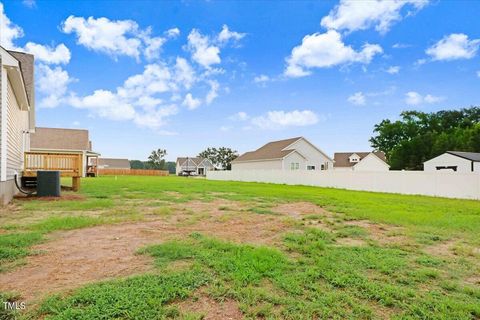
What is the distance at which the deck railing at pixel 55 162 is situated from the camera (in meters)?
10.7

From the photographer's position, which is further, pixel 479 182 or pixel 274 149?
pixel 274 149

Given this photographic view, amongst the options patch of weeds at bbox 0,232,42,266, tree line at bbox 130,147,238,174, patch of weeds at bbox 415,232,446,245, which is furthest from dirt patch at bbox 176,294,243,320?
tree line at bbox 130,147,238,174

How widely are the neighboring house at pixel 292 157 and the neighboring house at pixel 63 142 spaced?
60.5ft

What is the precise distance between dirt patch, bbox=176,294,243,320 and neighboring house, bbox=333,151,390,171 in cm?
4292

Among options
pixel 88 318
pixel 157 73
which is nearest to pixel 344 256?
pixel 88 318

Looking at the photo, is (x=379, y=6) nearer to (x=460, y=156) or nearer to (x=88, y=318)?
(x=88, y=318)

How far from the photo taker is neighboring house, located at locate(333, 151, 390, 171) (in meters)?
42.9

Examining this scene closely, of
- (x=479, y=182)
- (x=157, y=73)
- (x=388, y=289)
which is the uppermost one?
(x=157, y=73)

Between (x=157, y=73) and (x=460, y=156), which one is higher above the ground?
(x=157, y=73)

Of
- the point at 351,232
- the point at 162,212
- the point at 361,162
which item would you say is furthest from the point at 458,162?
the point at 162,212

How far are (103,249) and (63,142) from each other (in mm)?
29525

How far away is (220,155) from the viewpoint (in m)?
73.6

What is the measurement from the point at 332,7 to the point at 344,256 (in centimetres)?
1429

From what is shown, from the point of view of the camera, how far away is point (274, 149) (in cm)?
3322
